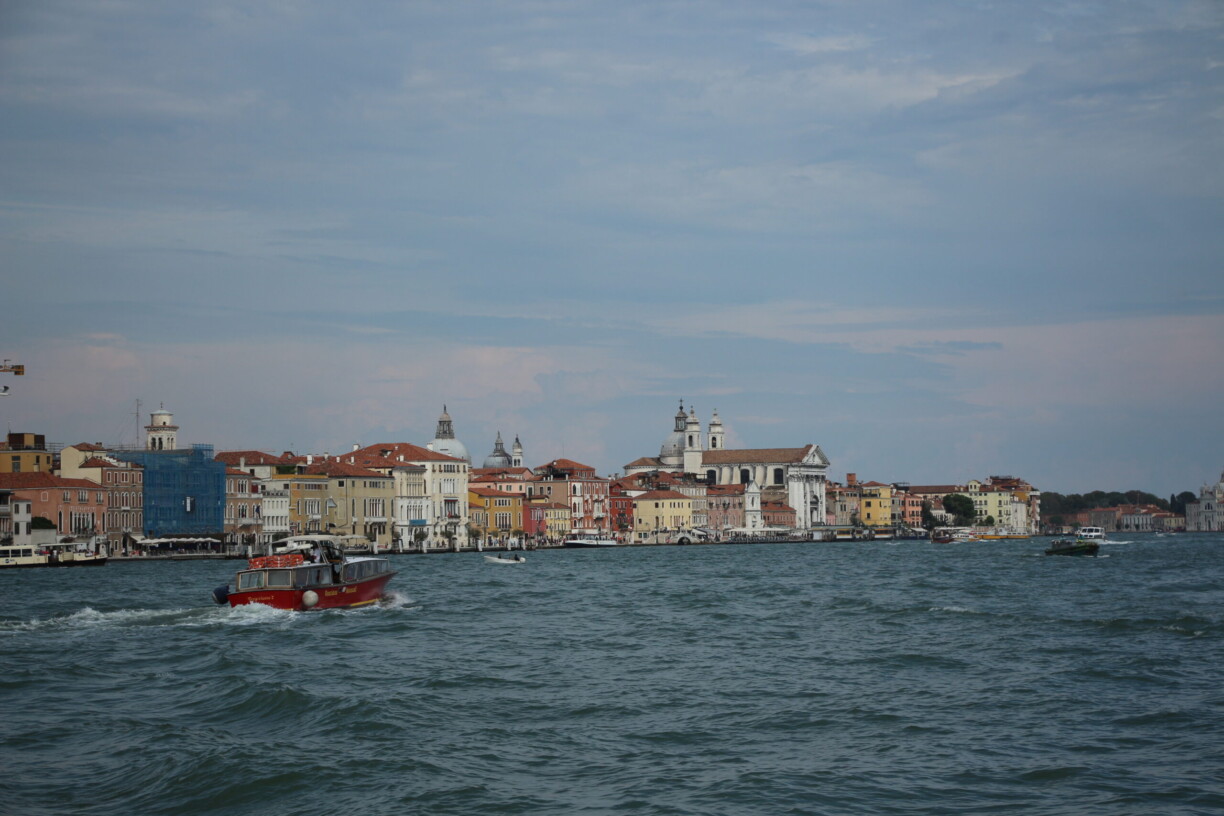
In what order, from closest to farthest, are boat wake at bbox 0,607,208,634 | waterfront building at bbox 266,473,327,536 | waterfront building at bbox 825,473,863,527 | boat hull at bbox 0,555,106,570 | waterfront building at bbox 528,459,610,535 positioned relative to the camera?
boat wake at bbox 0,607,208,634 → boat hull at bbox 0,555,106,570 → waterfront building at bbox 266,473,327,536 → waterfront building at bbox 528,459,610,535 → waterfront building at bbox 825,473,863,527

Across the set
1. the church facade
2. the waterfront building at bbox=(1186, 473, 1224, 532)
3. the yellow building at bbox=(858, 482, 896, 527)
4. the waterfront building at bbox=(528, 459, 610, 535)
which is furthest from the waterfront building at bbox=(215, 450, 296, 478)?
the waterfront building at bbox=(1186, 473, 1224, 532)

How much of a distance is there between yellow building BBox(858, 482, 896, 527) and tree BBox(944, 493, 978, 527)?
266 inches

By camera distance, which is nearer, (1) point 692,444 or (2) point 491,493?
(2) point 491,493

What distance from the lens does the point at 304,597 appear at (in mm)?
29250

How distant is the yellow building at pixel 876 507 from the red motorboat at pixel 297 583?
128 meters

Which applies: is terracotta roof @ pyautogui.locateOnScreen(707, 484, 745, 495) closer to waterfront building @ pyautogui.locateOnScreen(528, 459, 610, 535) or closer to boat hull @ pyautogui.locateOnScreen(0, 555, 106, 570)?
waterfront building @ pyautogui.locateOnScreen(528, 459, 610, 535)

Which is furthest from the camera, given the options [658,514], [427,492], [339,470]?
[658,514]

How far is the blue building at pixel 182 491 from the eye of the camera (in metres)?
75.2

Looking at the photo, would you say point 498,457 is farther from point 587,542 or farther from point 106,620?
point 106,620

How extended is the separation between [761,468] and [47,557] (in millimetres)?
100126

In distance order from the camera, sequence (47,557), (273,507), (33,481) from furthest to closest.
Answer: (273,507) < (33,481) < (47,557)

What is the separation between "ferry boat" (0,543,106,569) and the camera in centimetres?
5800

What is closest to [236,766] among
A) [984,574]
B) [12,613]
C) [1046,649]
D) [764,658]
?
[764,658]

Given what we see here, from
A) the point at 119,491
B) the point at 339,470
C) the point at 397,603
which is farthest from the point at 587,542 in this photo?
the point at 397,603
